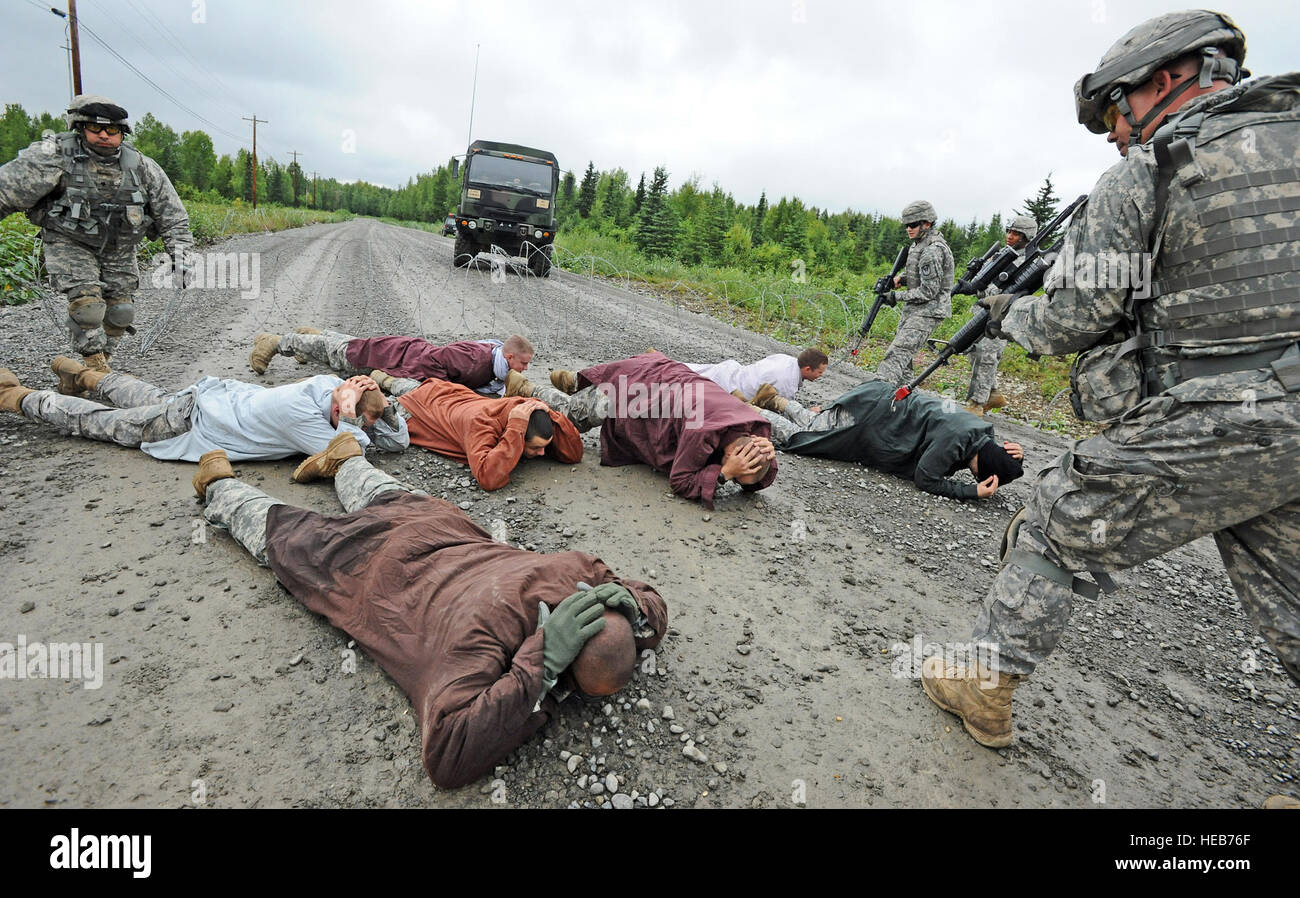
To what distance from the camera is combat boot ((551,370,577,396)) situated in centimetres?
473

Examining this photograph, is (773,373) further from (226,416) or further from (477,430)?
(226,416)

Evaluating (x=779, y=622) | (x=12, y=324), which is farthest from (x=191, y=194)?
(x=779, y=622)

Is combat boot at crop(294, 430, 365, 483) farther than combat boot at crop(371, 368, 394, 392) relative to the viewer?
No

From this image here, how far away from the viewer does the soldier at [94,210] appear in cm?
434

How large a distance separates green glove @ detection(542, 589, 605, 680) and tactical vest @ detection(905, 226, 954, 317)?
608 centimetres

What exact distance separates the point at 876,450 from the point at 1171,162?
307 cm

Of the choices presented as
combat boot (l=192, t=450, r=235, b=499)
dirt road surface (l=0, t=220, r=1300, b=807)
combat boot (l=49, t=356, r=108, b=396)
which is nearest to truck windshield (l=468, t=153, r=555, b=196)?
combat boot (l=49, t=356, r=108, b=396)

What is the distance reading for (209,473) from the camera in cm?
304

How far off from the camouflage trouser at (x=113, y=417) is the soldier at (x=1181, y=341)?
14.5 feet

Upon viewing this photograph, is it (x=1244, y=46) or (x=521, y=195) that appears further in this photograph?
(x=521, y=195)

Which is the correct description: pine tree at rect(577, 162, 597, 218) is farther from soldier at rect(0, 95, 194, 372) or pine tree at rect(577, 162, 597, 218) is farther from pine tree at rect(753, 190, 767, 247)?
soldier at rect(0, 95, 194, 372)

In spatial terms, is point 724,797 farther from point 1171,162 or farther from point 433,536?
point 1171,162

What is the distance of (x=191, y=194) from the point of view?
120 feet

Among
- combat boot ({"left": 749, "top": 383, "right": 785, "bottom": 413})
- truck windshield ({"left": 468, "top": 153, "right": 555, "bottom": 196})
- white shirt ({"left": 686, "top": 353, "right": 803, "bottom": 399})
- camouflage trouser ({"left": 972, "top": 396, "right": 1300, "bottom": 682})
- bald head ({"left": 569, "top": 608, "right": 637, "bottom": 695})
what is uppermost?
truck windshield ({"left": 468, "top": 153, "right": 555, "bottom": 196})
